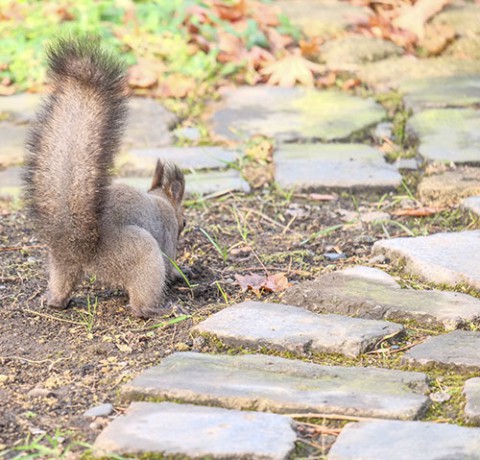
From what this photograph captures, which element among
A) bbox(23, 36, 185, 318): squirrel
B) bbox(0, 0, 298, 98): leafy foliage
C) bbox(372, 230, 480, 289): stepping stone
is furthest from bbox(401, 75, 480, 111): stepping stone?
bbox(23, 36, 185, 318): squirrel

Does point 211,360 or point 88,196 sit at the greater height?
point 88,196

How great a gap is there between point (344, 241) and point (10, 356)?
189 centimetres

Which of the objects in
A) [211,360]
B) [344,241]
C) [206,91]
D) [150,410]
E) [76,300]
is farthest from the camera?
[206,91]

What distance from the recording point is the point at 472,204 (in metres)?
5.12

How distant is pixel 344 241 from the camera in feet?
16.3

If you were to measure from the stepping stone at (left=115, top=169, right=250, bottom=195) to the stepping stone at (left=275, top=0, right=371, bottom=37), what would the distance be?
2.63 m

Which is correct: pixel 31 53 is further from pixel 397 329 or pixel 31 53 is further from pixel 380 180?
pixel 397 329

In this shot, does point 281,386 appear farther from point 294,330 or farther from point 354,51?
point 354,51

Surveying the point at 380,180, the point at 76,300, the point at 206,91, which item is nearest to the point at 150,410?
the point at 76,300

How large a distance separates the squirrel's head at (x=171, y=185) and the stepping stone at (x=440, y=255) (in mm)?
946

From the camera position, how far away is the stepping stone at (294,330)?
141 inches

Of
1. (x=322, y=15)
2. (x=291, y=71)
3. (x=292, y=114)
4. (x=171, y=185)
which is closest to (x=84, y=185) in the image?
(x=171, y=185)

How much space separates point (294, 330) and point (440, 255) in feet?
3.35

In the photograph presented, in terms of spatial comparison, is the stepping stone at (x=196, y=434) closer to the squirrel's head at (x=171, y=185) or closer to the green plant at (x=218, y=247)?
the green plant at (x=218, y=247)
